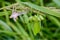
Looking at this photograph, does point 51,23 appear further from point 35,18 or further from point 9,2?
point 35,18

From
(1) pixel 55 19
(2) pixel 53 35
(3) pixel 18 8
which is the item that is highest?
(3) pixel 18 8

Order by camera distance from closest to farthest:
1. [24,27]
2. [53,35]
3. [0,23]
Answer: [0,23]
[24,27]
[53,35]

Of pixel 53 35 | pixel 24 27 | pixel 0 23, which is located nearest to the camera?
pixel 0 23

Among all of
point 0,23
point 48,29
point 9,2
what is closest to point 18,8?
point 0,23

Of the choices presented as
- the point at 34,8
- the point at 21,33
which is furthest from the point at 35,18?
the point at 21,33

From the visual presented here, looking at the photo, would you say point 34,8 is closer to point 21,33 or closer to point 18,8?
point 18,8

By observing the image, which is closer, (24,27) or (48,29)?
(24,27)

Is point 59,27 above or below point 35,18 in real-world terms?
below
